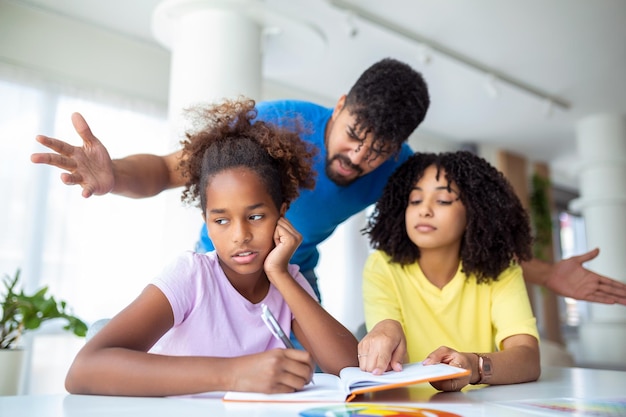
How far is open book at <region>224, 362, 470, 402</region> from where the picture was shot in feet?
2.37

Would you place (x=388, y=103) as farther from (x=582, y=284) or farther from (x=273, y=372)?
(x=273, y=372)

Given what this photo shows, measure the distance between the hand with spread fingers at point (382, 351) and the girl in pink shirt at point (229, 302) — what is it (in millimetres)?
91

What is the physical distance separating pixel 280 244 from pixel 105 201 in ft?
9.48

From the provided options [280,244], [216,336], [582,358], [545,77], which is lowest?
[582,358]

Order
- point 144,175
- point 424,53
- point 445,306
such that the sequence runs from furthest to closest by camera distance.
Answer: point 424,53
point 445,306
point 144,175

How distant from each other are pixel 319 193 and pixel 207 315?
60 centimetres

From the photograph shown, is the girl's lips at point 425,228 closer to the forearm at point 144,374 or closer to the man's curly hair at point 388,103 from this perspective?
the man's curly hair at point 388,103

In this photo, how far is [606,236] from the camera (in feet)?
13.0

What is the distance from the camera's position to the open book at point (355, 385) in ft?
2.37

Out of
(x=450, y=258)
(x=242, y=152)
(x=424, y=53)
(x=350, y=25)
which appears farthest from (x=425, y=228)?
(x=424, y=53)

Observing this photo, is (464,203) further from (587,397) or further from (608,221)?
(608,221)

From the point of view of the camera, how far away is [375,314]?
4.25ft

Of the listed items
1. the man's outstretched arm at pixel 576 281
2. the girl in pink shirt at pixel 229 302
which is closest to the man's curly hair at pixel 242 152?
the girl in pink shirt at pixel 229 302

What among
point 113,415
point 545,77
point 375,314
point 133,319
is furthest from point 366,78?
point 545,77
